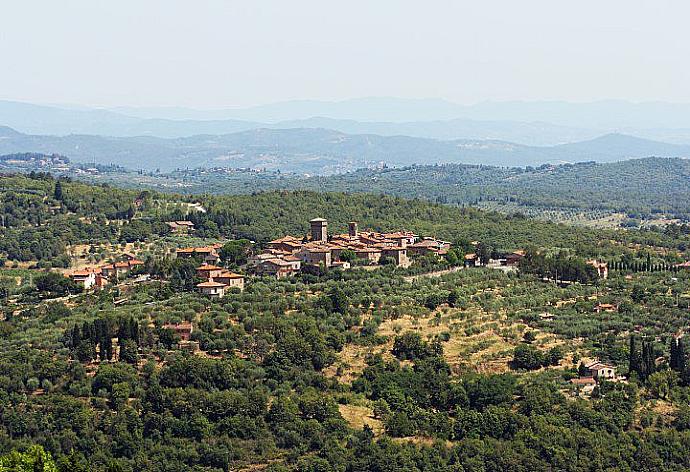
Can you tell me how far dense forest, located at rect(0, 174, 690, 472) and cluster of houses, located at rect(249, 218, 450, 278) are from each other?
5.86 ft

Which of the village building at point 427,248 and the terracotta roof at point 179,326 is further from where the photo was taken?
the village building at point 427,248

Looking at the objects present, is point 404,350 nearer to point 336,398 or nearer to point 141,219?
point 336,398

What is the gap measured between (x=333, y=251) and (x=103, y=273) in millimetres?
14390

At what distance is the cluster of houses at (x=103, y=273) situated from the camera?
6241cm

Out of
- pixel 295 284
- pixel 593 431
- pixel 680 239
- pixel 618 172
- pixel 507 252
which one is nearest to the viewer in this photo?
pixel 593 431

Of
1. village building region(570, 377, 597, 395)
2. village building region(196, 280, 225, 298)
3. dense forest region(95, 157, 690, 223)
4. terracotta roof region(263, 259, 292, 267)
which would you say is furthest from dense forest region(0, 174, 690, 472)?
dense forest region(95, 157, 690, 223)

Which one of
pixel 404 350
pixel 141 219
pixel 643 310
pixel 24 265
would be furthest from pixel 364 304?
pixel 141 219

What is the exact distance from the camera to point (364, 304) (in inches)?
2007

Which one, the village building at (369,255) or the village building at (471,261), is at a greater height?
the village building at (369,255)

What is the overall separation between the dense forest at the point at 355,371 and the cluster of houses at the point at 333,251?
5.86ft

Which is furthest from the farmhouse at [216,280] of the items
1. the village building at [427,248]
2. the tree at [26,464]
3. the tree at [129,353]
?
the tree at [26,464]

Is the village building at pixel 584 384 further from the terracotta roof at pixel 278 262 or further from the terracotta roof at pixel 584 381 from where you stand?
the terracotta roof at pixel 278 262

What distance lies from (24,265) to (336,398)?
37.1 metres

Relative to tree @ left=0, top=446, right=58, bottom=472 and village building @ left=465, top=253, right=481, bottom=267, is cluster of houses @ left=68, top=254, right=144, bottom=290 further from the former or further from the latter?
tree @ left=0, top=446, right=58, bottom=472
